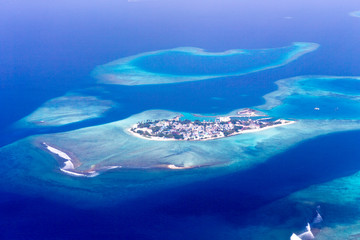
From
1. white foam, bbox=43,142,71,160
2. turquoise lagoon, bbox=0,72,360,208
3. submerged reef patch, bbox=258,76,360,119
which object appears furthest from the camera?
submerged reef patch, bbox=258,76,360,119

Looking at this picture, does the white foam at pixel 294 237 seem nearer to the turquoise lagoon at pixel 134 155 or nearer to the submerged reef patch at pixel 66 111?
the turquoise lagoon at pixel 134 155

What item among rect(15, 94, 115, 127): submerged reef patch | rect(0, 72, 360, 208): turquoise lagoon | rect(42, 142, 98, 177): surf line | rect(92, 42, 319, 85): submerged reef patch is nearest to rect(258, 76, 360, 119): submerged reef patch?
rect(0, 72, 360, 208): turquoise lagoon

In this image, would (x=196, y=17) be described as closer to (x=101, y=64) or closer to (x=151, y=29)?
(x=151, y=29)

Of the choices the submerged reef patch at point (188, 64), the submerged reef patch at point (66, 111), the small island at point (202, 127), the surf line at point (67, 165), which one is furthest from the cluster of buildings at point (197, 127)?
the submerged reef patch at point (188, 64)

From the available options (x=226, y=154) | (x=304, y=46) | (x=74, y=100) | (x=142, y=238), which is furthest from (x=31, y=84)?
(x=304, y=46)

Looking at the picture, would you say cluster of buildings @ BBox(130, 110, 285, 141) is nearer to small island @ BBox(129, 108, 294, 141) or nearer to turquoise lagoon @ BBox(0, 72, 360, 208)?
small island @ BBox(129, 108, 294, 141)

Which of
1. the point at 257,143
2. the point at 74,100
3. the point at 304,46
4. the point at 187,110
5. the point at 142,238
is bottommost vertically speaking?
the point at 142,238
